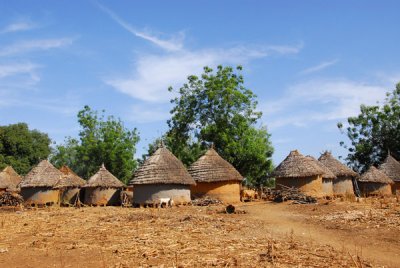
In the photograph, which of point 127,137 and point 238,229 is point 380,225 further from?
point 127,137

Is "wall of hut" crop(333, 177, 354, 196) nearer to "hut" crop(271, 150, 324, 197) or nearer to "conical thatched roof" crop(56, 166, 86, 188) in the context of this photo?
"hut" crop(271, 150, 324, 197)

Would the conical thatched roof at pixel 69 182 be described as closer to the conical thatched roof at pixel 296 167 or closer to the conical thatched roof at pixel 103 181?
the conical thatched roof at pixel 103 181

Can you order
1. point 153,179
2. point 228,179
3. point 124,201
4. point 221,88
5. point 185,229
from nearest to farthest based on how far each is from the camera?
point 185,229 → point 153,179 → point 228,179 → point 124,201 → point 221,88

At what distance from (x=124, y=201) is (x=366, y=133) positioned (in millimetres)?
26174

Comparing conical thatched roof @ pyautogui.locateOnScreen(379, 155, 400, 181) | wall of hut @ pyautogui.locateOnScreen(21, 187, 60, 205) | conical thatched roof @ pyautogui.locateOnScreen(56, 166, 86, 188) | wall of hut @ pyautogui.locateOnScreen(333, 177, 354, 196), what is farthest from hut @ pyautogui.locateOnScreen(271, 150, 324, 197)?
wall of hut @ pyautogui.locateOnScreen(21, 187, 60, 205)

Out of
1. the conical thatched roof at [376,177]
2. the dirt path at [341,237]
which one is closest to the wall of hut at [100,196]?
the dirt path at [341,237]

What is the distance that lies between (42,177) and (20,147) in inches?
846

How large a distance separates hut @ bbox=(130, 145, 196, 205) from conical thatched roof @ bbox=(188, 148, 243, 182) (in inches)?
48.4

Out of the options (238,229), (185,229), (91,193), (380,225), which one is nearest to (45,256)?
(185,229)

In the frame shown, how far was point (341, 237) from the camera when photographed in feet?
40.6

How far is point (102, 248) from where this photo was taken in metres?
10.9

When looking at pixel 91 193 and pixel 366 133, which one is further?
pixel 366 133

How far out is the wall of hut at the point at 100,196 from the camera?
88.5 feet

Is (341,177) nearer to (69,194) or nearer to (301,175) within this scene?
(301,175)
